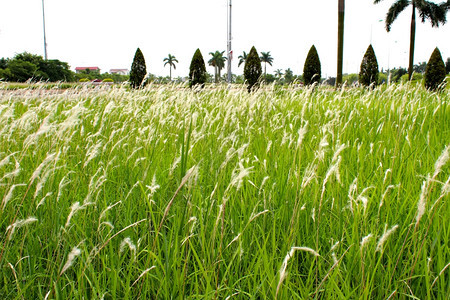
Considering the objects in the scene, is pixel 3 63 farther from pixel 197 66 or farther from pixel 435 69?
pixel 435 69

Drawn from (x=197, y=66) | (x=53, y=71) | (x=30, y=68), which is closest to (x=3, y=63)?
(x=30, y=68)

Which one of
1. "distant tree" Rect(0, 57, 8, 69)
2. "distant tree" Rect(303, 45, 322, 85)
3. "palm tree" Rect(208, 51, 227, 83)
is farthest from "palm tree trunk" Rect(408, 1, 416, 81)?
"palm tree" Rect(208, 51, 227, 83)

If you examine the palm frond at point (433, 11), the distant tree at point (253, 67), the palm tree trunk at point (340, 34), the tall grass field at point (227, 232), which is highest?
the palm frond at point (433, 11)

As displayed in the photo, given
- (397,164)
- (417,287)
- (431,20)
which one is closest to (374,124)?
(397,164)

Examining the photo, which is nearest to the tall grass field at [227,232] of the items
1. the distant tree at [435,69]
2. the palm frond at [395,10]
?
the distant tree at [435,69]

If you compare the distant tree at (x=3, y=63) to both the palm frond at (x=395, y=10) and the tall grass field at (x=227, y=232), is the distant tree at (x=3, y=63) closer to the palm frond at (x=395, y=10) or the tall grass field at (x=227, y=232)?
the palm frond at (x=395, y=10)

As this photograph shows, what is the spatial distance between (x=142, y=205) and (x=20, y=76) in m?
39.1

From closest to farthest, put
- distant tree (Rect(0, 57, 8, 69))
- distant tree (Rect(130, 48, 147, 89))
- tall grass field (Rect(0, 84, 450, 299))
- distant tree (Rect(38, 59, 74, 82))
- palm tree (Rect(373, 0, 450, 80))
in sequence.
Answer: tall grass field (Rect(0, 84, 450, 299)) → distant tree (Rect(130, 48, 147, 89)) → palm tree (Rect(373, 0, 450, 80)) → distant tree (Rect(0, 57, 8, 69)) → distant tree (Rect(38, 59, 74, 82))

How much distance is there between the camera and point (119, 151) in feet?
9.39

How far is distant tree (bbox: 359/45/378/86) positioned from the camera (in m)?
15.1

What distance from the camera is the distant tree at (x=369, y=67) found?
596 inches

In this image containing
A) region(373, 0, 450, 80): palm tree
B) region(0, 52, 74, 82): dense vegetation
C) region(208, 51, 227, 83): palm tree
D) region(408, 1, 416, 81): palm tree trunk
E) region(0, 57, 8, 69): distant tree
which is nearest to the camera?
region(408, 1, 416, 81): palm tree trunk

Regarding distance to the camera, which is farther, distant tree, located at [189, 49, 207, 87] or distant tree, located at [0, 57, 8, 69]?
distant tree, located at [0, 57, 8, 69]

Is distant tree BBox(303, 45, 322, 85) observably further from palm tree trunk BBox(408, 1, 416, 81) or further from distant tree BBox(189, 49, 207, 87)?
palm tree trunk BBox(408, 1, 416, 81)
